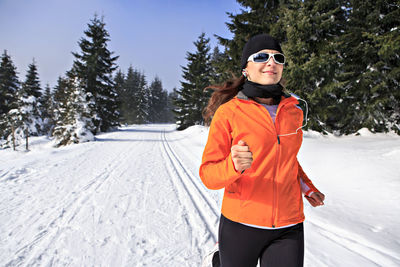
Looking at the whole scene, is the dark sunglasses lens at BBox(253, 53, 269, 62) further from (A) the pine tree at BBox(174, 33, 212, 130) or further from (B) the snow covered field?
(A) the pine tree at BBox(174, 33, 212, 130)

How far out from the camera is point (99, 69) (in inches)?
945

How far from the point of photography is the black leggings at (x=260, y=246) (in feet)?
4.45

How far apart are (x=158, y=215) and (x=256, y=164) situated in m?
3.21

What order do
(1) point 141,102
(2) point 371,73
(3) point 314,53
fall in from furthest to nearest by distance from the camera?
(1) point 141,102
(3) point 314,53
(2) point 371,73

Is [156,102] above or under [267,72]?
above

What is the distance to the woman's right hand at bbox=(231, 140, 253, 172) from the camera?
108 centimetres

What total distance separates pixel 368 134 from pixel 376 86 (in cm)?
212

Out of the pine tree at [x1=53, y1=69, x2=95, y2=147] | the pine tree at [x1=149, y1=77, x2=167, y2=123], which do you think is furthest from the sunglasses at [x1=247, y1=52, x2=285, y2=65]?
the pine tree at [x1=149, y1=77, x2=167, y2=123]

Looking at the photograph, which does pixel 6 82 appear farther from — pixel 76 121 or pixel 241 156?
pixel 241 156

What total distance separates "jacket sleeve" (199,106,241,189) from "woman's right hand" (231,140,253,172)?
0.19ft

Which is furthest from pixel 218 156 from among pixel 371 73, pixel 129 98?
pixel 129 98

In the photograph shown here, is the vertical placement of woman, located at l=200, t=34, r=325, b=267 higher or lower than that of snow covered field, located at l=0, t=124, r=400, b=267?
higher

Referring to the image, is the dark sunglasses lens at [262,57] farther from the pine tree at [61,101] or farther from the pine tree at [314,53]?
the pine tree at [61,101]

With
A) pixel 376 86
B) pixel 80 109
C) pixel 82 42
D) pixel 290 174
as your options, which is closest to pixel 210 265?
pixel 290 174
